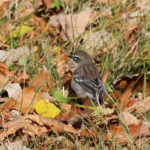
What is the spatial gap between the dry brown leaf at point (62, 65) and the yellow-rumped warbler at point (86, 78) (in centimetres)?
16

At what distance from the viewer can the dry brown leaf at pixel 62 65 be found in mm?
6797

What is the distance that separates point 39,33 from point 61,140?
3.22 meters

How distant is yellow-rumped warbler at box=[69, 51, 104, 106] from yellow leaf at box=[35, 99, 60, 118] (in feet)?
2.33

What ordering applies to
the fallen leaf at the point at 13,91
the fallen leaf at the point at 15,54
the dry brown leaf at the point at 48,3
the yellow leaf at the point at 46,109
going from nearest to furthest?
1. the yellow leaf at the point at 46,109
2. the fallen leaf at the point at 13,91
3. the fallen leaf at the point at 15,54
4. the dry brown leaf at the point at 48,3

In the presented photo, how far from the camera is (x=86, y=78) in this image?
6.90m

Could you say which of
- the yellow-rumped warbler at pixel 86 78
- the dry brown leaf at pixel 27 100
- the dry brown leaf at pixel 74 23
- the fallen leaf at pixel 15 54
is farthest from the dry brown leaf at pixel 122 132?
the dry brown leaf at pixel 74 23

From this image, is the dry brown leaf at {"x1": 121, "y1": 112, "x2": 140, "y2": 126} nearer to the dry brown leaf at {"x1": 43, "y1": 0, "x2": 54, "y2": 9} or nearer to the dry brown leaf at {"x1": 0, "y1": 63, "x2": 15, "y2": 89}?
the dry brown leaf at {"x1": 0, "y1": 63, "x2": 15, "y2": 89}

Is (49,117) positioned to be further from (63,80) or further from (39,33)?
(39,33)

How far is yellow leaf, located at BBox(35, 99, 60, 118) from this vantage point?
5512 millimetres

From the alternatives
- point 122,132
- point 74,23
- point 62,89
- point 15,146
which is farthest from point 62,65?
point 15,146

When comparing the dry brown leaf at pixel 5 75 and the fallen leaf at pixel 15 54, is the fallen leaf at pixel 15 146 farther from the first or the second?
the fallen leaf at pixel 15 54

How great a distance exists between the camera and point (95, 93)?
6316mm

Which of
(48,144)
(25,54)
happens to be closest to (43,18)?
(25,54)

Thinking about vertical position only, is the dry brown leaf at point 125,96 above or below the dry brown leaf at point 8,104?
below
